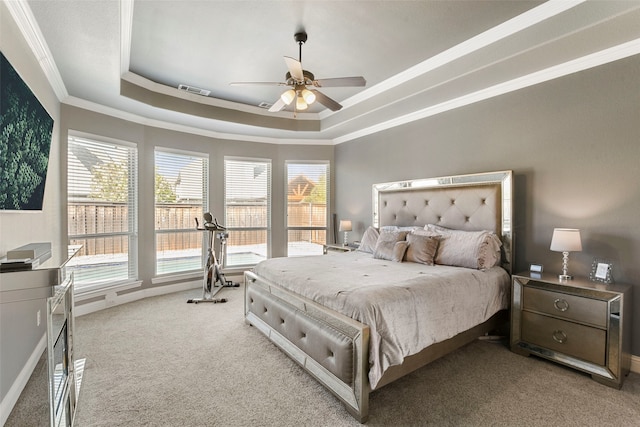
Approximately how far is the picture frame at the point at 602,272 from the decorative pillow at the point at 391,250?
1667mm

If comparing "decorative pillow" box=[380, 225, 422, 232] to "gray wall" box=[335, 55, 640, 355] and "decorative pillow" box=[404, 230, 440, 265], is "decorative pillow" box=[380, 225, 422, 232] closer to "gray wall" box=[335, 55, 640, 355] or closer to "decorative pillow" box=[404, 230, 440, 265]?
"decorative pillow" box=[404, 230, 440, 265]

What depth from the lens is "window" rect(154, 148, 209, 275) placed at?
4848 millimetres

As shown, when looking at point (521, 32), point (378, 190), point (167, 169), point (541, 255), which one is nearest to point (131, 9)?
point (167, 169)

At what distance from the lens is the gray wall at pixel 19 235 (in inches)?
79.8

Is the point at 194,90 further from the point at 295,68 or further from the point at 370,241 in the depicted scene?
the point at 370,241

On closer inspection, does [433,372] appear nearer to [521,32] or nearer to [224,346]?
[224,346]

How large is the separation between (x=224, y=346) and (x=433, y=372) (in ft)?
6.46

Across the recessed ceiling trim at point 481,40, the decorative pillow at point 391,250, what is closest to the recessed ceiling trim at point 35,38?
the recessed ceiling trim at point 481,40

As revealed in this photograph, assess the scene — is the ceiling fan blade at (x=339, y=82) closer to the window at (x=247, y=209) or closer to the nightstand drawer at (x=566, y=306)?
the nightstand drawer at (x=566, y=306)

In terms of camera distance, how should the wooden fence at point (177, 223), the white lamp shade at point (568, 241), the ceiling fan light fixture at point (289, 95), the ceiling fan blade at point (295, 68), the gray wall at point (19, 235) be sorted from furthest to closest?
the wooden fence at point (177, 223)
the ceiling fan light fixture at point (289, 95)
the white lamp shade at point (568, 241)
the ceiling fan blade at point (295, 68)
the gray wall at point (19, 235)

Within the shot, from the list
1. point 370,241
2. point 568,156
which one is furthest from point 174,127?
point 568,156

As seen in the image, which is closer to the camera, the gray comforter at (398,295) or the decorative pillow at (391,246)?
the gray comforter at (398,295)

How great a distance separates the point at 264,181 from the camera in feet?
19.1

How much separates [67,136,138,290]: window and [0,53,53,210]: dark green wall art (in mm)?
1255
